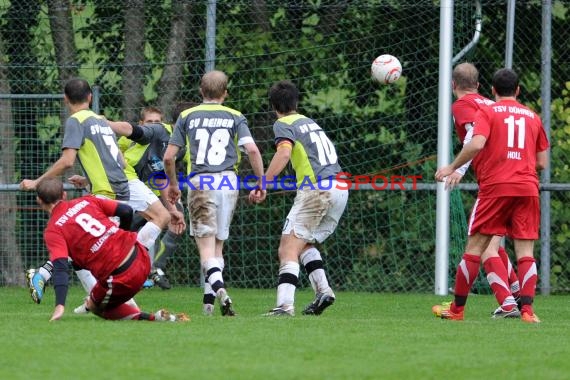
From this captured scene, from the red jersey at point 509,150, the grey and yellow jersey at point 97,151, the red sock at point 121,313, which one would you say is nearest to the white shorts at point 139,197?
the grey and yellow jersey at point 97,151

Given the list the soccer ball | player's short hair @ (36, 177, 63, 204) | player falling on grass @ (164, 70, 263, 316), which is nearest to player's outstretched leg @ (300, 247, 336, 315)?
player falling on grass @ (164, 70, 263, 316)

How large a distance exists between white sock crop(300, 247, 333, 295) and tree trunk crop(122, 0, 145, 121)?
4.99m

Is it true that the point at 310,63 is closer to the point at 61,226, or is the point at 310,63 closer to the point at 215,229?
the point at 215,229

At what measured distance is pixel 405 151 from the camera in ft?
45.3

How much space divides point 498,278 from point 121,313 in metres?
2.83

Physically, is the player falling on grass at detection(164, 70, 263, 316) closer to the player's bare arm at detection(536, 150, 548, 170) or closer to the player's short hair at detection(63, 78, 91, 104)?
the player's short hair at detection(63, 78, 91, 104)

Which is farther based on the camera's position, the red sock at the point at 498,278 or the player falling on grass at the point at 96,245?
the red sock at the point at 498,278

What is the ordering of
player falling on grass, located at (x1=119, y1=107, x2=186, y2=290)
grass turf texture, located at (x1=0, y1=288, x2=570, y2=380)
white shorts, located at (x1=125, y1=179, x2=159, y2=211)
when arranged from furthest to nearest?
player falling on grass, located at (x1=119, y1=107, x2=186, y2=290) < white shorts, located at (x1=125, y1=179, x2=159, y2=211) < grass turf texture, located at (x1=0, y1=288, x2=570, y2=380)

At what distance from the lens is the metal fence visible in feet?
44.9

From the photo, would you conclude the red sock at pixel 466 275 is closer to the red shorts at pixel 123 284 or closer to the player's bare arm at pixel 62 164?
the red shorts at pixel 123 284

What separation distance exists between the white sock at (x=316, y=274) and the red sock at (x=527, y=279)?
4.64 ft

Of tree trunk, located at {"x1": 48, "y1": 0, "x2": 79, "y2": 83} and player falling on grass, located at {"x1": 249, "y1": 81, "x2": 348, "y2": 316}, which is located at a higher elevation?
tree trunk, located at {"x1": 48, "y1": 0, "x2": 79, "y2": 83}

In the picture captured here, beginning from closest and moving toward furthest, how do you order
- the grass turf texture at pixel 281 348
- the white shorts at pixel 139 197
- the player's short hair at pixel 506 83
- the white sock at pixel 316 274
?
the grass turf texture at pixel 281 348 < the player's short hair at pixel 506 83 < the white sock at pixel 316 274 < the white shorts at pixel 139 197

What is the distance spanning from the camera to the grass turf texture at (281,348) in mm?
5730
